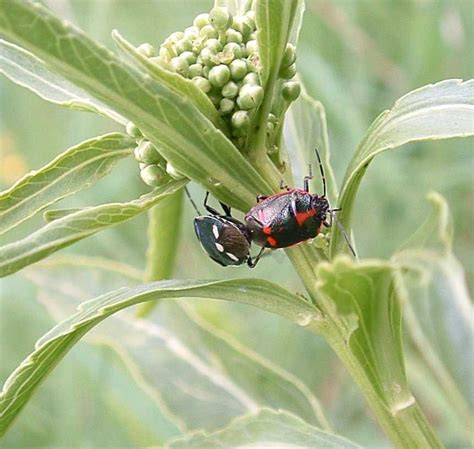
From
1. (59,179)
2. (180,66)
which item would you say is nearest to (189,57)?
(180,66)

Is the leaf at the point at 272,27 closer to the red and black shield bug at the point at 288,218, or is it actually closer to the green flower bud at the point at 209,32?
the green flower bud at the point at 209,32

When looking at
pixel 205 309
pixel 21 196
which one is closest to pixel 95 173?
A: pixel 21 196

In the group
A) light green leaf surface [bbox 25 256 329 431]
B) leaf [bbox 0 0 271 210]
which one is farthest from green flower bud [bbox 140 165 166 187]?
light green leaf surface [bbox 25 256 329 431]

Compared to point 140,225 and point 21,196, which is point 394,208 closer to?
point 140,225

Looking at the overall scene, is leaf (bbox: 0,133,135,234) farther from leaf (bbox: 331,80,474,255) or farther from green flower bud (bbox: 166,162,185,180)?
leaf (bbox: 331,80,474,255)

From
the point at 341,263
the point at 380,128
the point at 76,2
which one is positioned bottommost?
the point at 341,263
